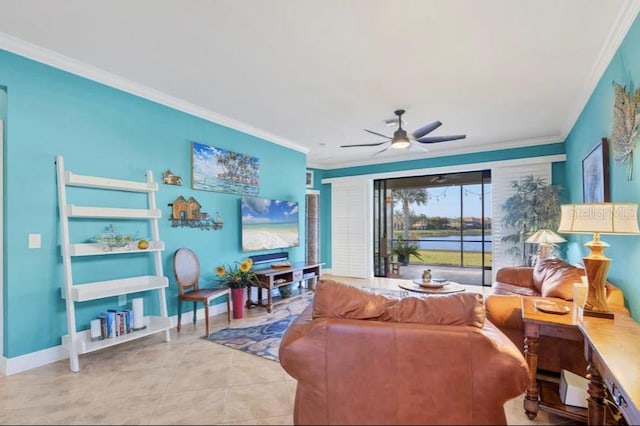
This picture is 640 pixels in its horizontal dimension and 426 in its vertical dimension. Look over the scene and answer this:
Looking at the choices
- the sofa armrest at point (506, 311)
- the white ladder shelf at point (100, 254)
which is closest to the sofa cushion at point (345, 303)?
the sofa armrest at point (506, 311)

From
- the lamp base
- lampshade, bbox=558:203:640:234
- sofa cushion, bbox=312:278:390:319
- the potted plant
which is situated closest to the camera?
sofa cushion, bbox=312:278:390:319

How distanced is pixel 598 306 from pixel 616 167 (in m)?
1.33

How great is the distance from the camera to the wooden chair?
3.57 metres

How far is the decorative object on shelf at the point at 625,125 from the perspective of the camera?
6.96 ft

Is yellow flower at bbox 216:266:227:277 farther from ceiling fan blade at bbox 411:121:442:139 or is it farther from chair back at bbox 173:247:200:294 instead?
ceiling fan blade at bbox 411:121:442:139

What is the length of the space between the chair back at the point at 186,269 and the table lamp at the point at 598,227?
365 centimetres

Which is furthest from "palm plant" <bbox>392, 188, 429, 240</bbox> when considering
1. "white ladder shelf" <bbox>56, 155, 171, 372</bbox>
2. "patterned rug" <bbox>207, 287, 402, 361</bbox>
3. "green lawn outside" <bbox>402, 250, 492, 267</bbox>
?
"white ladder shelf" <bbox>56, 155, 171, 372</bbox>

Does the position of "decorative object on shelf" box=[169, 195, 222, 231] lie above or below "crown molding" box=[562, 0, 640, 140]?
below

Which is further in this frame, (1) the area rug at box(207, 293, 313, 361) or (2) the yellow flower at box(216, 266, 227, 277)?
(2) the yellow flower at box(216, 266, 227, 277)

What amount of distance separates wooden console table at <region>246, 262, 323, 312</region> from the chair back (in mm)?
844

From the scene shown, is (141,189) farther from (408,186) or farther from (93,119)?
(408,186)

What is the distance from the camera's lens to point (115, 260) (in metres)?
3.31

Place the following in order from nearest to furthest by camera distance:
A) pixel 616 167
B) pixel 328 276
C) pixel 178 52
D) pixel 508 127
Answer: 1. pixel 616 167
2. pixel 178 52
3. pixel 508 127
4. pixel 328 276

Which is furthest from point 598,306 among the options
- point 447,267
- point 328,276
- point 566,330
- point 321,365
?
point 447,267
